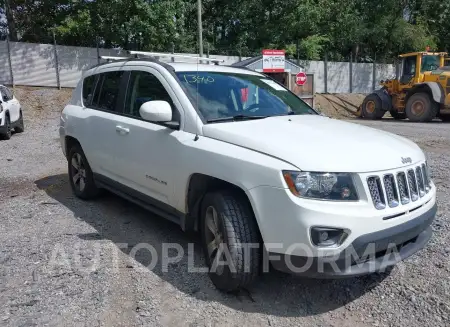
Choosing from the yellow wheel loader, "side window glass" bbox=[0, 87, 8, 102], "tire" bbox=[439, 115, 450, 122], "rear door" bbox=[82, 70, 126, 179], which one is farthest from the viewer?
"tire" bbox=[439, 115, 450, 122]

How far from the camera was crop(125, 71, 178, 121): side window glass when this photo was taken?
4.00m

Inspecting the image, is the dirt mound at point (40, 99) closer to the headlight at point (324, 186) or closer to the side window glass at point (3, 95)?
the side window glass at point (3, 95)

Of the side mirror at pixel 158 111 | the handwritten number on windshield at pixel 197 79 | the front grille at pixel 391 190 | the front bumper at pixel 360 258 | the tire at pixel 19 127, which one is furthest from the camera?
the tire at pixel 19 127

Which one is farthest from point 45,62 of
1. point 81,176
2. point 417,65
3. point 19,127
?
point 81,176

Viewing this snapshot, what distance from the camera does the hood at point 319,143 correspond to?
A: 2.78 metres

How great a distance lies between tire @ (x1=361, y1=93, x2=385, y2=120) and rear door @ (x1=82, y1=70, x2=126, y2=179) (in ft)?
50.9

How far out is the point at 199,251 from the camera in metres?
4.07

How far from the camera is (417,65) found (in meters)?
17.0

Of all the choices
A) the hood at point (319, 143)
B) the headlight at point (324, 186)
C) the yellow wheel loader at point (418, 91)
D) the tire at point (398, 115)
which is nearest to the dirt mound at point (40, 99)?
the yellow wheel loader at point (418, 91)

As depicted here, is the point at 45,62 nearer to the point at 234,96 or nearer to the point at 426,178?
the point at 234,96

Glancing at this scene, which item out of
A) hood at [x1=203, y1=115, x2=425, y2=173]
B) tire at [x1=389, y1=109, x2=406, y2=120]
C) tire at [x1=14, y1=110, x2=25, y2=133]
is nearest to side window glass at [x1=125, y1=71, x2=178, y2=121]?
hood at [x1=203, y1=115, x2=425, y2=173]

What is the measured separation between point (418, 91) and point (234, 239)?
1621 centimetres

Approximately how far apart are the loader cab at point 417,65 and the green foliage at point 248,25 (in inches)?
445

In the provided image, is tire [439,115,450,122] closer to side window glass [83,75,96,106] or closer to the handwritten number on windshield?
side window glass [83,75,96,106]
